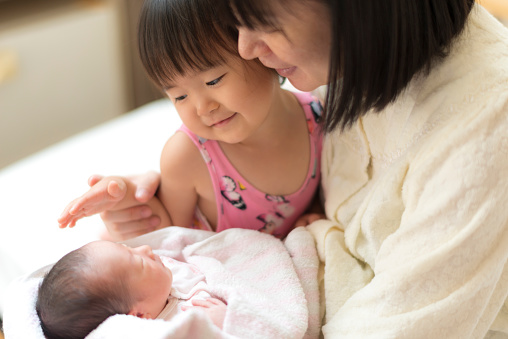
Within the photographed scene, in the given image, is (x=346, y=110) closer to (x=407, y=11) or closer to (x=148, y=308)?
(x=407, y=11)

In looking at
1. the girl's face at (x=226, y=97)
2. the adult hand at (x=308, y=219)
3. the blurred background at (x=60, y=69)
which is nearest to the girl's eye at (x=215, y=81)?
the girl's face at (x=226, y=97)

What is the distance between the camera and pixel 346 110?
771 mm

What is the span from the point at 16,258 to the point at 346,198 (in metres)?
0.66

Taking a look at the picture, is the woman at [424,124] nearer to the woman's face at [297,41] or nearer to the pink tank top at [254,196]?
the woman's face at [297,41]

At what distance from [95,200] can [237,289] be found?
0.32 m

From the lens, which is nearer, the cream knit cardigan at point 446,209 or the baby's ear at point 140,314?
the cream knit cardigan at point 446,209

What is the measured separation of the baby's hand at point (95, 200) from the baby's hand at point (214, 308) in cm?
27

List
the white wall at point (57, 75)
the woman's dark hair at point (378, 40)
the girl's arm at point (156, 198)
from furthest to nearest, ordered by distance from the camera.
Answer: the white wall at point (57, 75), the girl's arm at point (156, 198), the woman's dark hair at point (378, 40)

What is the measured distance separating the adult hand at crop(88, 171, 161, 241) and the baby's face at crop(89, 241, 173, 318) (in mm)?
179

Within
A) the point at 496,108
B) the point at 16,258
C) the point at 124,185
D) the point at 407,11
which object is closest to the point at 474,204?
the point at 496,108

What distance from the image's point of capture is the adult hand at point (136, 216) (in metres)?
1.04

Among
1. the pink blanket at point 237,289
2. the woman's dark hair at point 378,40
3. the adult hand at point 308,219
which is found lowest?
the adult hand at point 308,219

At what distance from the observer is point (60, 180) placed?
1222 millimetres

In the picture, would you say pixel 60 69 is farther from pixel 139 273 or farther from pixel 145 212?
pixel 139 273
